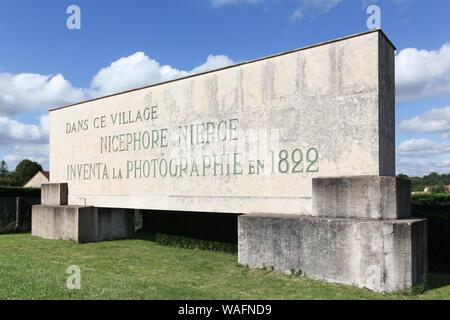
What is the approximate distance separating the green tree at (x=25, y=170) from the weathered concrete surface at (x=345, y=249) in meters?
65.4

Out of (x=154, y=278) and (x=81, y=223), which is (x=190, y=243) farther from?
(x=154, y=278)

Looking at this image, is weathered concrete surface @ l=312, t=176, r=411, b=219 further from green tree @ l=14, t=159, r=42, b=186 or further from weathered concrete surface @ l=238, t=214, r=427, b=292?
green tree @ l=14, t=159, r=42, b=186

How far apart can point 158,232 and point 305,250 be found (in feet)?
28.1

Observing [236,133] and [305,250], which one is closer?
[305,250]

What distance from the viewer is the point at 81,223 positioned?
51.4ft

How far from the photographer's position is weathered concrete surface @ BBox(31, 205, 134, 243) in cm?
1570

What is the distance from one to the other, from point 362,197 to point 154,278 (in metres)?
4.49

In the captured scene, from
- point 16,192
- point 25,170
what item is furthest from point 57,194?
point 25,170

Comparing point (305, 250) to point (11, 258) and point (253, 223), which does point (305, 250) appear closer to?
point (253, 223)

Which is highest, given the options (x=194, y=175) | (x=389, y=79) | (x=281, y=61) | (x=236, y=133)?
(x=281, y=61)

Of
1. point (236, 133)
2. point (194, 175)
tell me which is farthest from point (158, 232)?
point (236, 133)

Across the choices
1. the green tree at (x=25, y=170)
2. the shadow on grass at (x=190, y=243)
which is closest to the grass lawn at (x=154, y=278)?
the shadow on grass at (x=190, y=243)

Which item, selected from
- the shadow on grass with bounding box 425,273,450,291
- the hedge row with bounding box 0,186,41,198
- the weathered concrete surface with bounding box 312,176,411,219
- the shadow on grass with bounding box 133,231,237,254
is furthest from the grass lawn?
the hedge row with bounding box 0,186,41,198
